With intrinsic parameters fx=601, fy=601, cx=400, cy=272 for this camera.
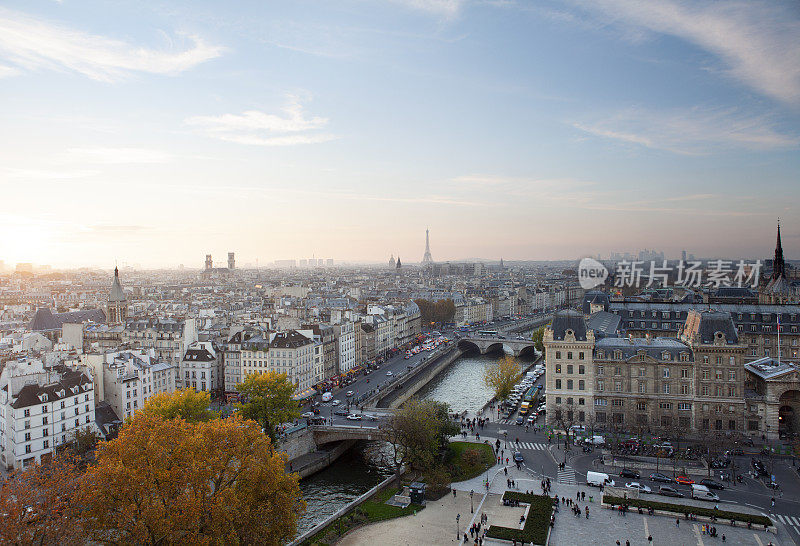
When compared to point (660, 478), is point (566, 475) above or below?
below

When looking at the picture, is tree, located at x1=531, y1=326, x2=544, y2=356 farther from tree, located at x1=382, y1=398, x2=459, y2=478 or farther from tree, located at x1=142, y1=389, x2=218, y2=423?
tree, located at x1=142, y1=389, x2=218, y2=423

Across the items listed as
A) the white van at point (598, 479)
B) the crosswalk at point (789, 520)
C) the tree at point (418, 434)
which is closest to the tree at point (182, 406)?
the tree at point (418, 434)

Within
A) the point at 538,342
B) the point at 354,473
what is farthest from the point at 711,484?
the point at 538,342

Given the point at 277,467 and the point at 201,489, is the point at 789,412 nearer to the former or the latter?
the point at 277,467

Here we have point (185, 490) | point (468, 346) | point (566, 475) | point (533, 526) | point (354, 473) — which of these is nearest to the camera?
point (185, 490)

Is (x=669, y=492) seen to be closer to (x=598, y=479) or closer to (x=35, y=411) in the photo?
(x=598, y=479)

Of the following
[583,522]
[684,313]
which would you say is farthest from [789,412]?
[583,522]

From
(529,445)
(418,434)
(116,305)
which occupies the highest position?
(116,305)
